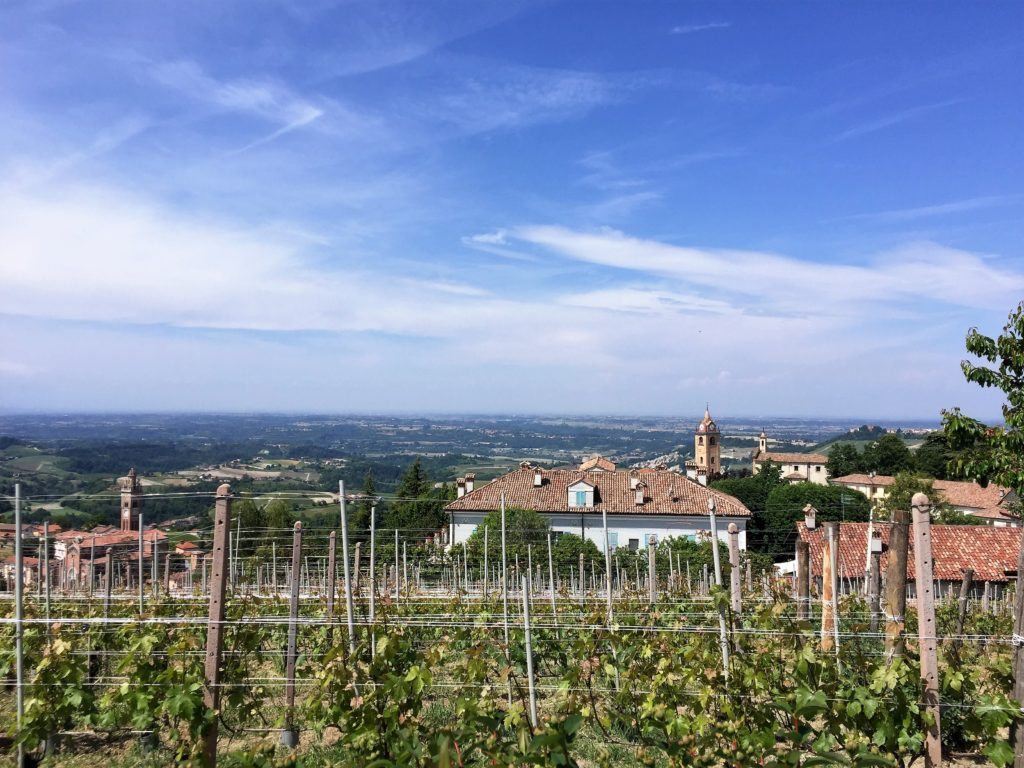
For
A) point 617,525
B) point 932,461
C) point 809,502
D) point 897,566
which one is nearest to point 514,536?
point 617,525

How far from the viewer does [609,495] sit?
1676 inches

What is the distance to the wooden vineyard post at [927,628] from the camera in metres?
3.91

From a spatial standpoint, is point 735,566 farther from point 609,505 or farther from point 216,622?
point 609,505

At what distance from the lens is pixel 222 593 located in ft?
13.7

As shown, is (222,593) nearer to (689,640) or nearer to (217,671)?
(217,671)

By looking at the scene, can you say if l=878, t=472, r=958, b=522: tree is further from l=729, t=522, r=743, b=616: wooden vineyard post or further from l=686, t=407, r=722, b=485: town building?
l=686, t=407, r=722, b=485: town building

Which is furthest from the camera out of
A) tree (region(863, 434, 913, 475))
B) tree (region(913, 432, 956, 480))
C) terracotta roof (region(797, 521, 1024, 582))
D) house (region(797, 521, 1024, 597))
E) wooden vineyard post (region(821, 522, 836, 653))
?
tree (region(863, 434, 913, 475))

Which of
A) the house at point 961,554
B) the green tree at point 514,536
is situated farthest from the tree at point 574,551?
the house at point 961,554

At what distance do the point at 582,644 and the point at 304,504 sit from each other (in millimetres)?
89946

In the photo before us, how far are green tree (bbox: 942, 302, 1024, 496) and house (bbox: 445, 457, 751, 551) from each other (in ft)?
103

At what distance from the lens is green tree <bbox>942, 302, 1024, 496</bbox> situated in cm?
739

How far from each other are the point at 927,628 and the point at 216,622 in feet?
13.8

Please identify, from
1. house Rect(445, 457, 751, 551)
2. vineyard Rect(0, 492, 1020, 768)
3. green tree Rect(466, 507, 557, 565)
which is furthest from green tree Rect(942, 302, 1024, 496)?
house Rect(445, 457, 751, 551)

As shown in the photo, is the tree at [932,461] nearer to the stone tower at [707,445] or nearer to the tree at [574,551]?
the stone tower at [707,445]
